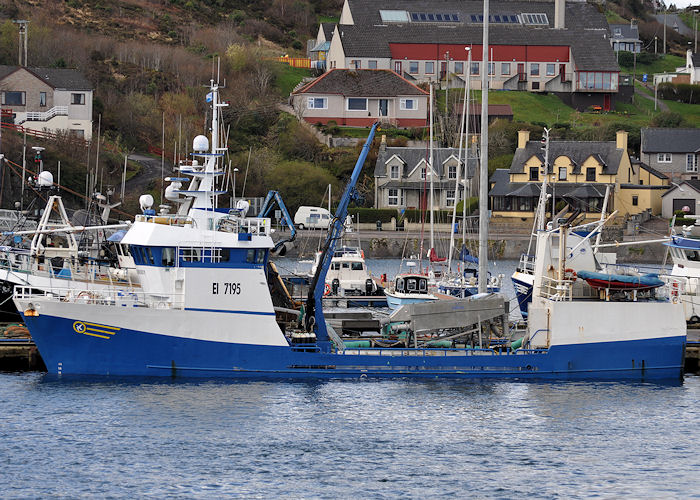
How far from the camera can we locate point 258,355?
3262 centimetres

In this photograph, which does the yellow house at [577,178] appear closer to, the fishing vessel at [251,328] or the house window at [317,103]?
the house window at [317,103]

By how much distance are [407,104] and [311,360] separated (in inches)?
2481

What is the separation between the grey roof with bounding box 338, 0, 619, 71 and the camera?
104 meters

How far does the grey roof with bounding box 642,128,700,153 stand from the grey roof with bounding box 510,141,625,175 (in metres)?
6.64

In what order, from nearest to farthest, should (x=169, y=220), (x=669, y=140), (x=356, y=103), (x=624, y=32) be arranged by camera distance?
(x=169, y=220), (x=669, y=140), (x=356, y=103), (x=624, y=32)

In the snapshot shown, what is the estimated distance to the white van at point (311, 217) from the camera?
77.7 m

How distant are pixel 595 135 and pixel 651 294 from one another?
200 ft

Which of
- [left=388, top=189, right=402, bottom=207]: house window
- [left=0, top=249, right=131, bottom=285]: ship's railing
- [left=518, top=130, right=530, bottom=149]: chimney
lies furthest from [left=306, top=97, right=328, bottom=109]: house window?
[left=0, top=249, right=131, bottom=285]: ship's railing

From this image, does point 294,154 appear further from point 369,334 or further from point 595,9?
point 369,334

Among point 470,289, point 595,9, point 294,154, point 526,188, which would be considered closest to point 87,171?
point 294,154

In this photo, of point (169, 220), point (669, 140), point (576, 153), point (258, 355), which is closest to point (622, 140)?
point (576, 153)

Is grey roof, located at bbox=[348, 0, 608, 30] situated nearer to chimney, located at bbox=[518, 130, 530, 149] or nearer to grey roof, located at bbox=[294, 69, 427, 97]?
grey roof, located at bbox=[294, 69, 427, 97]

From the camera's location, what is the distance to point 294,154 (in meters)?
88.0

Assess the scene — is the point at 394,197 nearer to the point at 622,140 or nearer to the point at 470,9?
the point at 622,140
